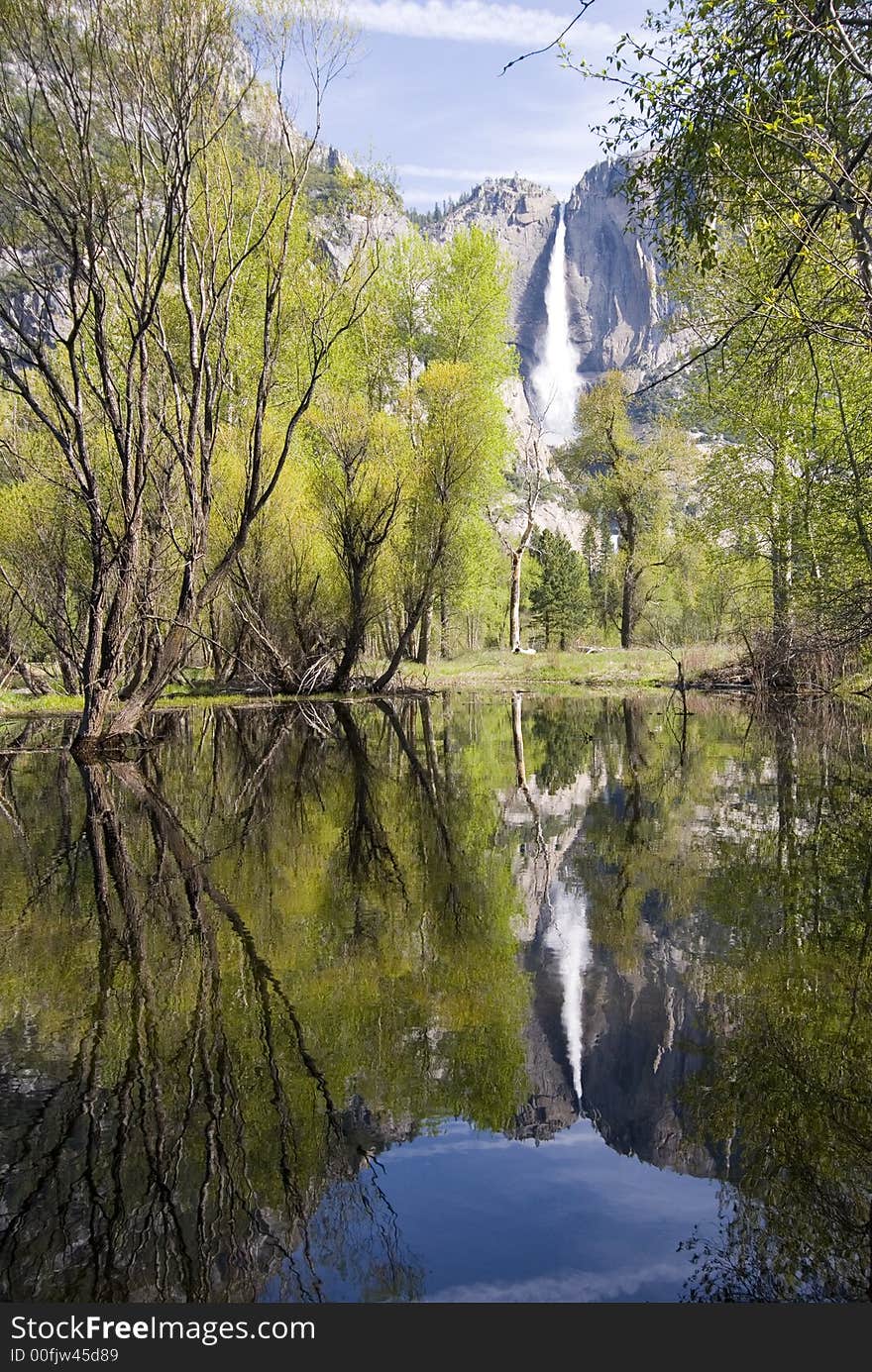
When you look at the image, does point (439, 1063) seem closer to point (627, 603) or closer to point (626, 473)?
point (626, 473)

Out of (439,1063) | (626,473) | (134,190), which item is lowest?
(439,1063)

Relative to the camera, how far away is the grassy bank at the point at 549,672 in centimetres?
2528

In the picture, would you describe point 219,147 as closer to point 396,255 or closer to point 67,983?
point 67,983

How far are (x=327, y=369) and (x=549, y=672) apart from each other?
40.3 feet

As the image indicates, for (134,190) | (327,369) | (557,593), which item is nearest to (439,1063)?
(134,190)

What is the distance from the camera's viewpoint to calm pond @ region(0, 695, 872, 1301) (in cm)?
203

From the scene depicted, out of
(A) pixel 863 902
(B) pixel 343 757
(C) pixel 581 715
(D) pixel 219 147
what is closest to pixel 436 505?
(C) pixel 581 715

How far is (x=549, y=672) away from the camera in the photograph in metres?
30.0

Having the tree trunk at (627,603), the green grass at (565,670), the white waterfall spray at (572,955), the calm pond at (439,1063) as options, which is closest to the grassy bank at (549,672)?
the green grass at (565,670)

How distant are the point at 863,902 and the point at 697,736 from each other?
8785 mm

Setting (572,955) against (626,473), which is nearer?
(572,955)

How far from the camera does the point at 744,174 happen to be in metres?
7.27

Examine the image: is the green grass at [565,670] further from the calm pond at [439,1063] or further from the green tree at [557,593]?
the green tree at [557,593]

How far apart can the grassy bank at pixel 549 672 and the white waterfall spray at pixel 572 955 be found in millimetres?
16809
